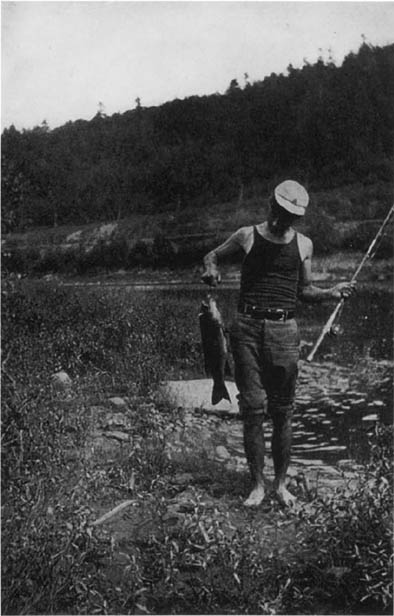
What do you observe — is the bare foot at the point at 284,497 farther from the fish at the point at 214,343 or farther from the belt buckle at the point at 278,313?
the belt buckle at the point at 278,313

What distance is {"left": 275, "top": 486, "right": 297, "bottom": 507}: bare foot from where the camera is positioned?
445 centimetres

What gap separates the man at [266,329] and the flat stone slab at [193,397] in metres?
2.78

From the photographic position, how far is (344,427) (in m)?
7.62

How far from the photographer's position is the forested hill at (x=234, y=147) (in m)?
23.0

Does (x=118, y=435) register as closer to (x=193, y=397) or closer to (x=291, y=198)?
(x=193, y=397)

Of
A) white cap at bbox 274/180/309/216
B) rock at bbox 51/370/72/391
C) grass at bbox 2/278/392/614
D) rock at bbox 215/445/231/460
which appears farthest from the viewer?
rock at bbox 51/370/72/391

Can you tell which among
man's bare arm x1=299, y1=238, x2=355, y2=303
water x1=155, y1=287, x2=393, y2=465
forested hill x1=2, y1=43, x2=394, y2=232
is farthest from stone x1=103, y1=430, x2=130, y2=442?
forested hill x1=2, y1=43, x2=394, y2=232

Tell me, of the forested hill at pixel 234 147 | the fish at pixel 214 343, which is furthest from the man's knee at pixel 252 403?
the forested hill at pixel 234 147

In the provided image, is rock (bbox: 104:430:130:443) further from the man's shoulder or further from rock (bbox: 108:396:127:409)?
the man's shoulder

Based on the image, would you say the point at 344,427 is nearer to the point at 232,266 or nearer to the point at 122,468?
the point at 122,468

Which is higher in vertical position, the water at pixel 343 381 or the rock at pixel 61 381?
the rock at pixel 61 381

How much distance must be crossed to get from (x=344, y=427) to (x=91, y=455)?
338 centimetres

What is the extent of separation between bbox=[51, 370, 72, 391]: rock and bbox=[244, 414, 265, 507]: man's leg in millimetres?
2635

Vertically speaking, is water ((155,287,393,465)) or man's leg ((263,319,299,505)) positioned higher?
man's leg ((263,319,299,505))
